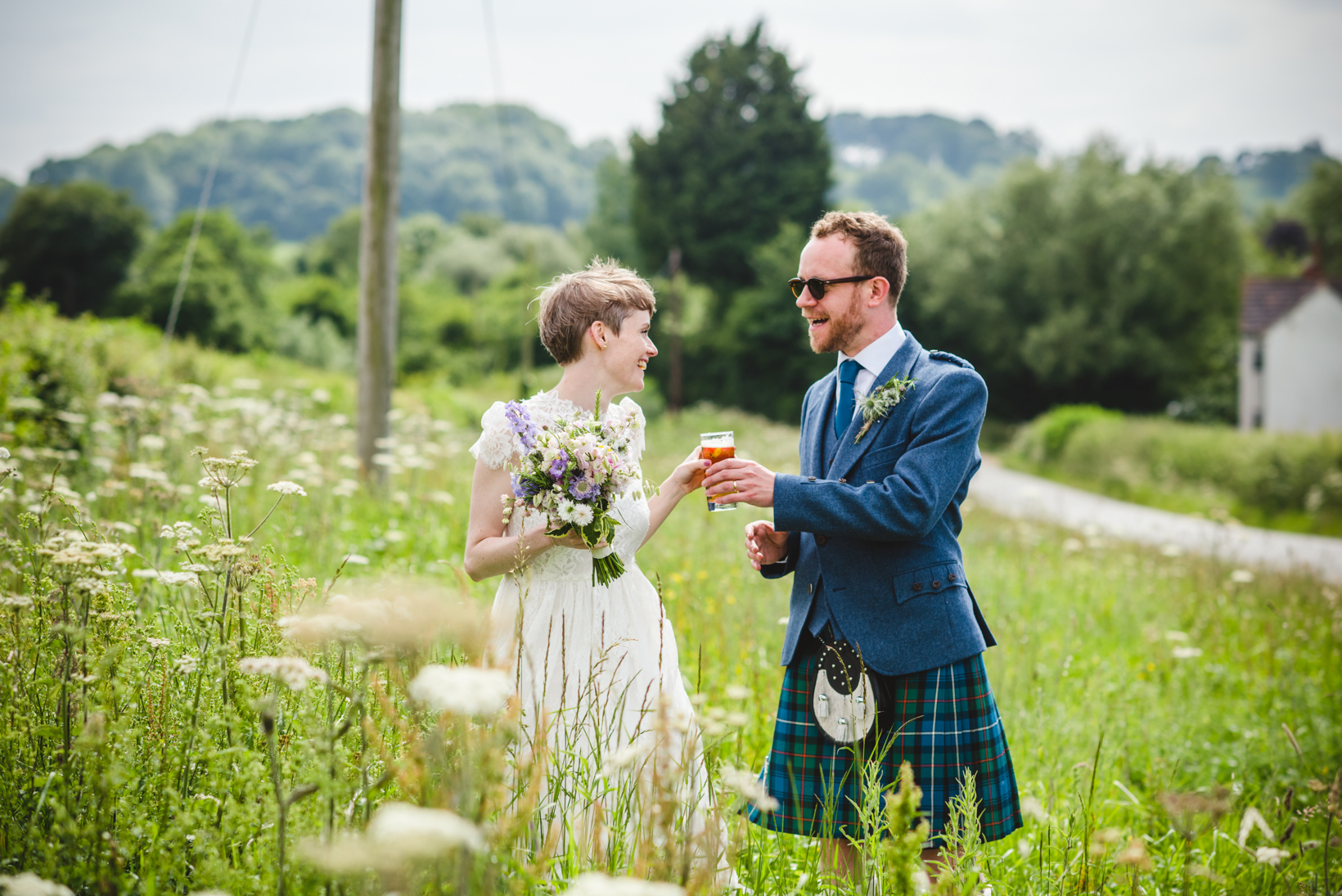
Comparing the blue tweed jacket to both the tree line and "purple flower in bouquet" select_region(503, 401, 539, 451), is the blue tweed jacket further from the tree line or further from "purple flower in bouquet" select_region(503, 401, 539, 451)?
the tree line

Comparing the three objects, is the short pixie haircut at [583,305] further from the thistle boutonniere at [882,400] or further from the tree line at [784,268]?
the tree line at [784,268]

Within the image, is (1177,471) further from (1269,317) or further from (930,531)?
(930,531)

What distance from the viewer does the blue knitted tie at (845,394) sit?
9.29 feet

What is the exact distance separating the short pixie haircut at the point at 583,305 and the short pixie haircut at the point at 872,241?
625 millimetres

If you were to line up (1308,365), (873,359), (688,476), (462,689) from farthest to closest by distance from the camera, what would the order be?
(1308,365)
(873,359)
(688,476)
(462,689)

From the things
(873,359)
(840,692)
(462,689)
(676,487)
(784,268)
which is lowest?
(840,692)

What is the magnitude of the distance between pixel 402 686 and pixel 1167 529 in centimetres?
1363

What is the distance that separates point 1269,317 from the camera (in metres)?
26.4

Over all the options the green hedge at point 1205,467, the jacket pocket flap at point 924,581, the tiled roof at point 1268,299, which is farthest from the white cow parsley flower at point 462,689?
the tiled roof at point 1268,299

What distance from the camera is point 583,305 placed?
2.77 m

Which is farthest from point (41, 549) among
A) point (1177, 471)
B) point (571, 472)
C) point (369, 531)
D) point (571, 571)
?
point (1177, 471)

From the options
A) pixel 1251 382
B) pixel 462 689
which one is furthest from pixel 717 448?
pixel 1251 382

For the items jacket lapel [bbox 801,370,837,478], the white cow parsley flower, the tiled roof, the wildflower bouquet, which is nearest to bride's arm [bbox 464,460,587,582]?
the wildflower bouquet

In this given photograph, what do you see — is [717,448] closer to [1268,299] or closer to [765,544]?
[765,544]
